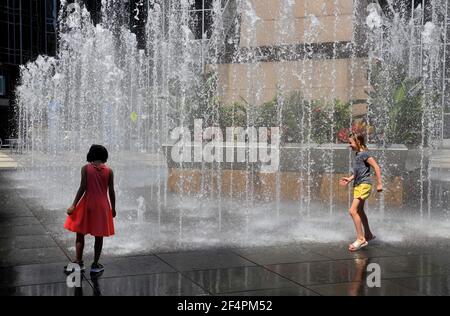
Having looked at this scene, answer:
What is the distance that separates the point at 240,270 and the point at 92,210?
1649 mm

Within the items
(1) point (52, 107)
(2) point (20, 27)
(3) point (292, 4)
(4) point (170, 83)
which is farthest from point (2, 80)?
(3) point (292, 4)

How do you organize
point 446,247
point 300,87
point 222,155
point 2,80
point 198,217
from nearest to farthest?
point 446,247, point 198,217, point 222,155, point 300,87, point 2,80

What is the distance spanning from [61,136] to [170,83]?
1683 centimetres

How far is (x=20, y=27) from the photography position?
5419 cm

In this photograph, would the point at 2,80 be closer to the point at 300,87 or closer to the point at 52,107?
the point at 52,107

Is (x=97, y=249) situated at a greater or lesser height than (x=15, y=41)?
lesser

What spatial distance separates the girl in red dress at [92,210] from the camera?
221 inches

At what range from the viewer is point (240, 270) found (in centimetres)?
586
